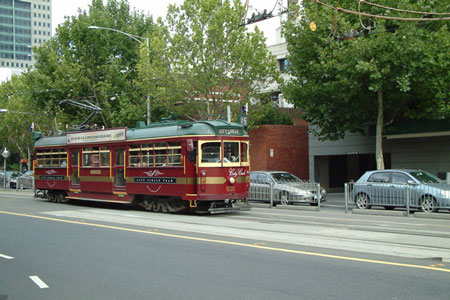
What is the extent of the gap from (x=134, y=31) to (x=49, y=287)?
32.0m

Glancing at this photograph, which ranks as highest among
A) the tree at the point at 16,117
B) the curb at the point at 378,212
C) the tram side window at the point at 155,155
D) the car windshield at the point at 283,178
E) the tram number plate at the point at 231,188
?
the tree at the point at 16,117

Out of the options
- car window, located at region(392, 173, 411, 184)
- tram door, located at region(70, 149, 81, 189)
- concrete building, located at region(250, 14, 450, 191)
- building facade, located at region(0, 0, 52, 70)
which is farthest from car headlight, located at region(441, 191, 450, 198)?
building facade, located at region(0, 0, 52, 70)

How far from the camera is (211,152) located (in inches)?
707

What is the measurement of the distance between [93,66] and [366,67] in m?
22.8

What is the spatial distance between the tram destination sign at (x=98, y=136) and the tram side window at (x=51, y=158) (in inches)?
42.6

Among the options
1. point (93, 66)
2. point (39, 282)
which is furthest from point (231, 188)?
point (93, 66)

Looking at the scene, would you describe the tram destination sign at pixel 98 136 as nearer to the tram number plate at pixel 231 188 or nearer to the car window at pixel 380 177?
the tram number plate at pixel 231 188

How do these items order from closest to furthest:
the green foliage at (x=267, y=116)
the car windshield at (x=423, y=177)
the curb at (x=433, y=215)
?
1. the curb at (x=433, y=215)
2. the car windshield at (x=423, y=177)
3. the green foliage at (x=267, y=116)

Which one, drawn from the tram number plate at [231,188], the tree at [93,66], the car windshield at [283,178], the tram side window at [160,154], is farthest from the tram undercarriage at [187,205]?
the tree at [93,66]

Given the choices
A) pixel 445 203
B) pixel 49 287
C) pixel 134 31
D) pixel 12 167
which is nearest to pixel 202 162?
pixel 445 203

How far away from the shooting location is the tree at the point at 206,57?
2731 cm

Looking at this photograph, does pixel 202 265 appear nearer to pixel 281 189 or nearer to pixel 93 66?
pixel 281 189

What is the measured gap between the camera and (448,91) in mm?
22531

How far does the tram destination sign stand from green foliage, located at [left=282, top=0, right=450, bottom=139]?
9.02m
